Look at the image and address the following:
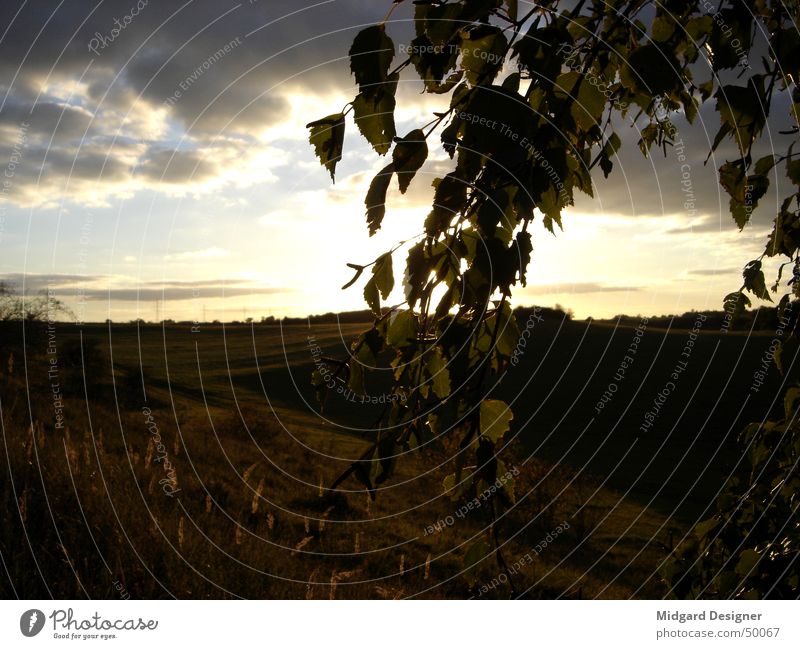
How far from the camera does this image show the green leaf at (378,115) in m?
1.61

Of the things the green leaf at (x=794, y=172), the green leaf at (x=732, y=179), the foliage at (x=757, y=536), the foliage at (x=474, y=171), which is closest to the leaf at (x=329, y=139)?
the foliage at (x=474, y=171)

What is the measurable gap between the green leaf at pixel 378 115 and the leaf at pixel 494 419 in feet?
2.29

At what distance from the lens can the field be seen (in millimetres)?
4965

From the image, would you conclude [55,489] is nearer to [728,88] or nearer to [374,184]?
[374,184]

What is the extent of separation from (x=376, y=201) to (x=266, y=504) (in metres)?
7.47

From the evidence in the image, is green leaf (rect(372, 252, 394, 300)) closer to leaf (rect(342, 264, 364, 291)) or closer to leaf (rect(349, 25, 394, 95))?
leaf (rect(342, 264, 364, 291))

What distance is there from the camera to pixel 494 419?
1.67 metres

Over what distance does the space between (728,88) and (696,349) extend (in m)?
50.7

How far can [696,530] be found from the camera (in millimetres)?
2895

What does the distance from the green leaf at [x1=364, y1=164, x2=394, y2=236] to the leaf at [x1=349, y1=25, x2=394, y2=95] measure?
23 cm
